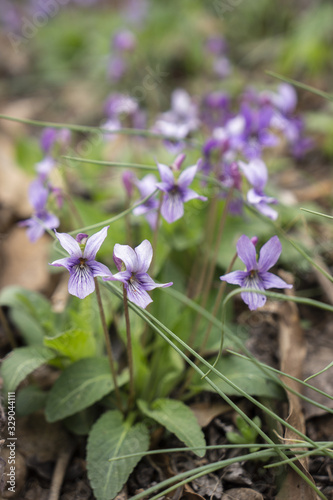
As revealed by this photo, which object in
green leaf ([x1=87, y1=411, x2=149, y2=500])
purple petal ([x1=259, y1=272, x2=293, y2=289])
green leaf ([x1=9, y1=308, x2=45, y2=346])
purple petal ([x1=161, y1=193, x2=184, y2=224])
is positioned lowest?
green leaf ([x1=9, y1=308, x2=45, y2=346])

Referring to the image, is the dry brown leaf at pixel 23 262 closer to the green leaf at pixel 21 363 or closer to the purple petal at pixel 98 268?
the green leaf at pixel 21 363

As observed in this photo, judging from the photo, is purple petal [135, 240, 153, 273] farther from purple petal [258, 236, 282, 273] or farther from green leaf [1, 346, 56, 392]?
green leaf [1, 346, 56, 392]

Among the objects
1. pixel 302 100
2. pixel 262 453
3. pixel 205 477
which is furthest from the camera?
pixel 302 100

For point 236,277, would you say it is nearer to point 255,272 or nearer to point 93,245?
point 255,272

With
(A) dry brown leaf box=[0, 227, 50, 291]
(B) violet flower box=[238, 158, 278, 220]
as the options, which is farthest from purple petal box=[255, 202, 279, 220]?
(A) dry brown leaf box=[0, 227, 50, 291]

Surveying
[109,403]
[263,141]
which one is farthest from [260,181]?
[109,403]

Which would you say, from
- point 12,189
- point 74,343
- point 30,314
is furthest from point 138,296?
point 12,189

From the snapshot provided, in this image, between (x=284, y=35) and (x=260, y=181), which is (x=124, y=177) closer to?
(x=260, y=181)
